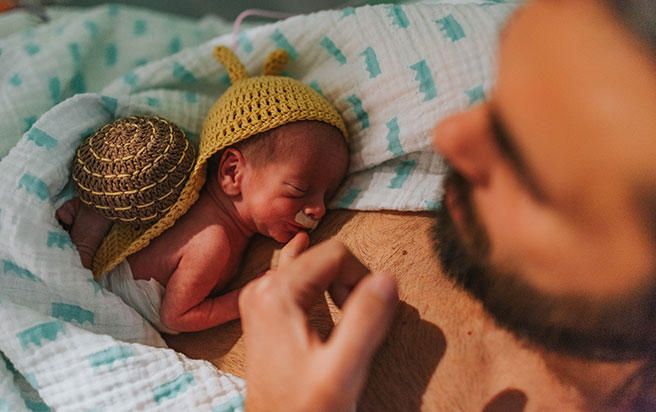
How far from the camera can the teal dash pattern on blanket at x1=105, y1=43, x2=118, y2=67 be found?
1.46 metres

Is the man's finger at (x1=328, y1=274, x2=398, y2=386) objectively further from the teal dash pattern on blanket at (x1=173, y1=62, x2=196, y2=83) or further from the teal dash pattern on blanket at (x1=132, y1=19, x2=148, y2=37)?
the teal dash pattern on blanket at (x1=132, y1=19, x2=148, y2=37)

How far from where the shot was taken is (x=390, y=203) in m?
1.07

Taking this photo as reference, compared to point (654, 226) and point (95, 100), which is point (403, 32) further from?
point (654, 226)

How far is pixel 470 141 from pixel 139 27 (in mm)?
1177

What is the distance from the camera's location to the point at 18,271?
1095 millimetres

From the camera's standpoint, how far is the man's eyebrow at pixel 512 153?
52 cm

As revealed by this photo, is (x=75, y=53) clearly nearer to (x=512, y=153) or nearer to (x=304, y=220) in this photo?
(x=304, y=220)

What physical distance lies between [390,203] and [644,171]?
2.04 feet

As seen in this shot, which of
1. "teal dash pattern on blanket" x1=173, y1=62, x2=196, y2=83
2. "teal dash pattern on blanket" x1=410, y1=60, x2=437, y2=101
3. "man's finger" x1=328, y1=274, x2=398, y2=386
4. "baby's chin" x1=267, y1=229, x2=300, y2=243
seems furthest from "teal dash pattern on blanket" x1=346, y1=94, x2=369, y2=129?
"man's finger" x1=328, y1=274, x2=398, y2=386

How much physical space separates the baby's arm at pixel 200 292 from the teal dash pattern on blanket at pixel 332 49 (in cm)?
36

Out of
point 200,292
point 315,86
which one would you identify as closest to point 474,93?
point 315,86

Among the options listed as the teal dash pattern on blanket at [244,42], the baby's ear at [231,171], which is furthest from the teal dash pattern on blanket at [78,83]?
the baby's ear at [231,171]

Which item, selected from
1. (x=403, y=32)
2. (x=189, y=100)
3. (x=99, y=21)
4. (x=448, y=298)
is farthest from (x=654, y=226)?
(x=99, y=21)

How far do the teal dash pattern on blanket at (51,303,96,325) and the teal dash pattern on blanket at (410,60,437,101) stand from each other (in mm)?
631
